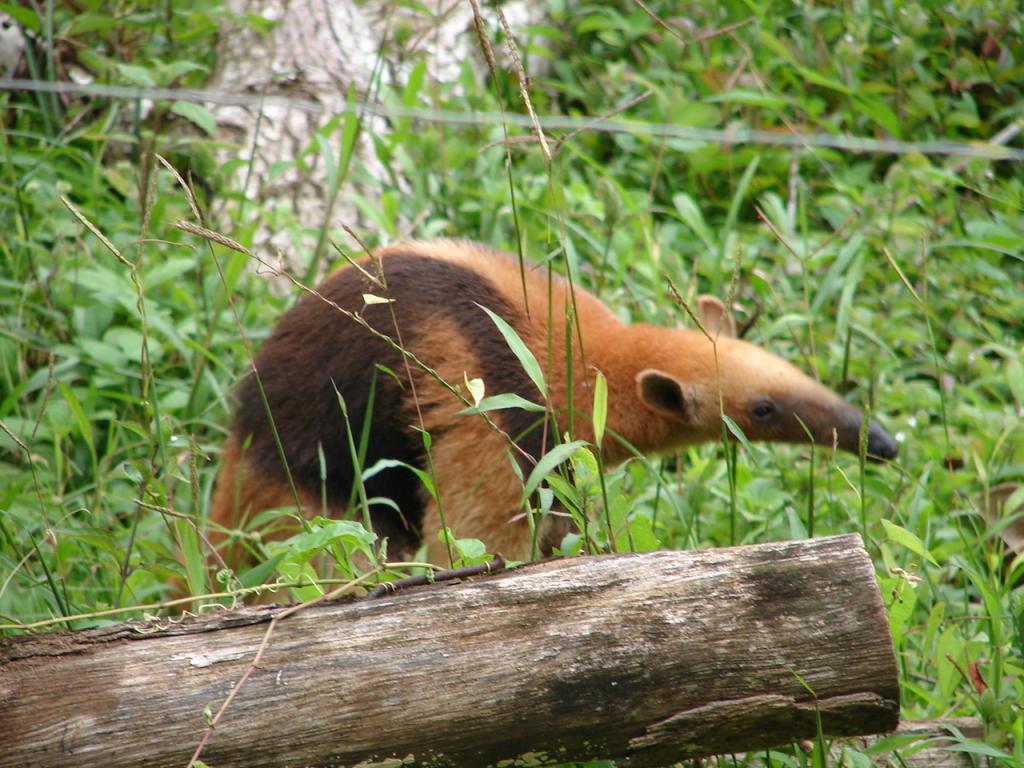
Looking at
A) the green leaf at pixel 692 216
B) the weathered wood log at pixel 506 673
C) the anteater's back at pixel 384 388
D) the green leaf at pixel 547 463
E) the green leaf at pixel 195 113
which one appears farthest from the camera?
the green leaf at pixel 692 216

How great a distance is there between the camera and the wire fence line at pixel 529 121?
17.1 feet

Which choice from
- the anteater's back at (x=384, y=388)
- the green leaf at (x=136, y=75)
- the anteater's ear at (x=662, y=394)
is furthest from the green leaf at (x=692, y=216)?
the green leaf at (x=136, y=75)

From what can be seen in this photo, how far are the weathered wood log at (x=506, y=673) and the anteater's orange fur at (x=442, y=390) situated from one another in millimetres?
1722

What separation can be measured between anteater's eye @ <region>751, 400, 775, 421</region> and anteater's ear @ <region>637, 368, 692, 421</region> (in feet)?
1.05

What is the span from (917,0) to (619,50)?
193 centimetres

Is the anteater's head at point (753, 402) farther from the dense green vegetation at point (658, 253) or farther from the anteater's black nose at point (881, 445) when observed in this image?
the dense green vegetation at point (658, 253)

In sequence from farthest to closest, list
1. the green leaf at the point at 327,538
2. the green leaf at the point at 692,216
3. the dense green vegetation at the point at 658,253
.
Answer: the green leaf at the point at 692,216 < the dense green vegetation at the point at 658,253 < the green leaf at the point at 327,538

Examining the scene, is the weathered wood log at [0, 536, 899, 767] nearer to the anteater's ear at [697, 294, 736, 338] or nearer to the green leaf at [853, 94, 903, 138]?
Answer: the anteater's ear at [697, 294, 736, 338]

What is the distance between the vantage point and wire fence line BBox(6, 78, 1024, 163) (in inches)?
205

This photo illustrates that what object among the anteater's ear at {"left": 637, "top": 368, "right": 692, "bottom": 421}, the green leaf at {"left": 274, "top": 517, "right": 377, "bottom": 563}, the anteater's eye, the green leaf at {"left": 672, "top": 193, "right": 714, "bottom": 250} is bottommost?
the anteater's eye

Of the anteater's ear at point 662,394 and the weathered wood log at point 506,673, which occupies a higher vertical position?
the weathered wood log at point 506,673

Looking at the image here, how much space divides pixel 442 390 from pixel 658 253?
97.5 inches

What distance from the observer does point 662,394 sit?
4906mm

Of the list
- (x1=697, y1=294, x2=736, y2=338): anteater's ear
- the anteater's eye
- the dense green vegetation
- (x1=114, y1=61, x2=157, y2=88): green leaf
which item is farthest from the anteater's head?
(x1=114, y1=61, x2=157, y2=88): green leaf
